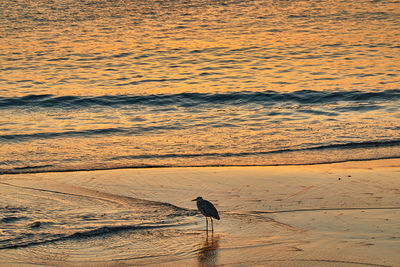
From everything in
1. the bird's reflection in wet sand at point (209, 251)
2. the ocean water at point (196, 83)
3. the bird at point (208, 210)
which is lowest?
the bird's reflection in wet sand at point (209, 251)

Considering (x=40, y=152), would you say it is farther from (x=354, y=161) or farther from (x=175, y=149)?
(x=354, y=161)

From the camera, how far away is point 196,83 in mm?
17875

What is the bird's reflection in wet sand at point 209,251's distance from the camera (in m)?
6.11

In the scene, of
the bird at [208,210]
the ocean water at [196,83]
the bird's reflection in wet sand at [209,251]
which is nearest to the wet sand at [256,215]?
the bird's reflection in wet sand at [209,251]

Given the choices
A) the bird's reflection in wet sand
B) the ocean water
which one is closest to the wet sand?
the bird's reflection in wet sand

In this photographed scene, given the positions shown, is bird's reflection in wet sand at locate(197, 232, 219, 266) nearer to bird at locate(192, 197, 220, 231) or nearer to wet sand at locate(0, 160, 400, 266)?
wet sand at locate(0, 160, 400, 266)

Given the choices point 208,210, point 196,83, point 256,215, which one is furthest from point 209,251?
point 196,83

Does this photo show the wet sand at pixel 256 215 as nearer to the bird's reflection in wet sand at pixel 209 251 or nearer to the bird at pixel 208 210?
the bird's reflection in wet sand at pixel 209 251

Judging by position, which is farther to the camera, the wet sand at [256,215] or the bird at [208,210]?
the bird at [208,210]

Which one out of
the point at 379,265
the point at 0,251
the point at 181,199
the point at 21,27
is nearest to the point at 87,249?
the point at 0,251

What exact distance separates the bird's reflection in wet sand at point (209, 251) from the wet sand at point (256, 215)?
0.04 feet

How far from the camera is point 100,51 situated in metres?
21.9

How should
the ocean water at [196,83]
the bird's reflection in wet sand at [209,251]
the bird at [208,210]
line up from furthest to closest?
the ocean water at [196,83], the bird at [208,210], the bird's reflection in wet sand at [209,251]

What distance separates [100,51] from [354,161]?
13936 millimetres
